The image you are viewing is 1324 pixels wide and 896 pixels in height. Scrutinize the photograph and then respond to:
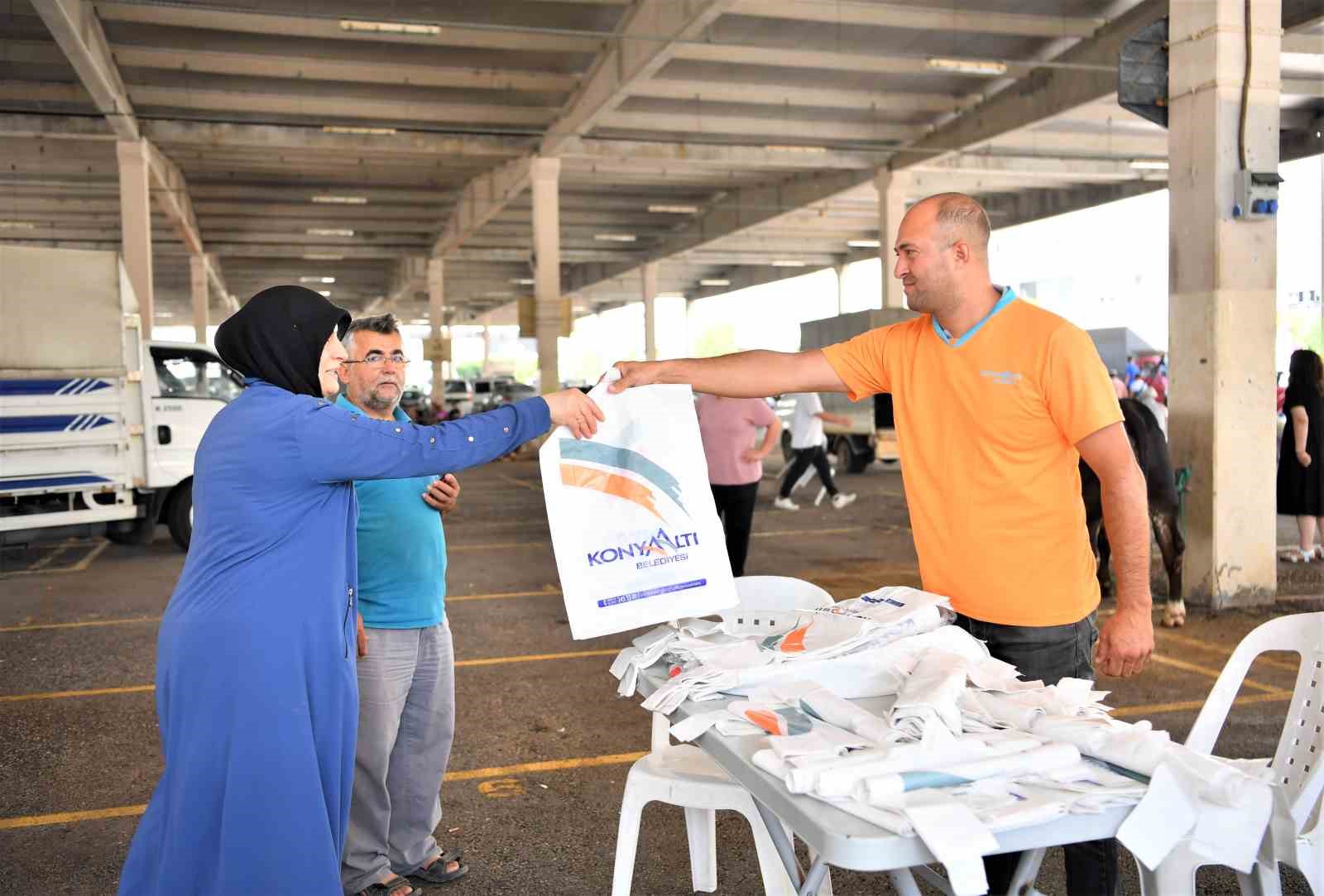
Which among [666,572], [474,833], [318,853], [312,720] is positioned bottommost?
[474,833]

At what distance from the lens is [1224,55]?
838cm

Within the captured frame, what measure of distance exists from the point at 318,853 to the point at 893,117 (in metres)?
21.3

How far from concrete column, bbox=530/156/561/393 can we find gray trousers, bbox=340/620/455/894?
18898 millimetres

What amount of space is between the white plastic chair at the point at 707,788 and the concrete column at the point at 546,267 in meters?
19.1

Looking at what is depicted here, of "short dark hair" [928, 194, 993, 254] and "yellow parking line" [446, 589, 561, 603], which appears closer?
"short dark hair" [928, 194, 993, 254]

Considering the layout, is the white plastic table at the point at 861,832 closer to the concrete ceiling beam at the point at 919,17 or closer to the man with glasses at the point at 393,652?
the man with glasses at the point at 393,652

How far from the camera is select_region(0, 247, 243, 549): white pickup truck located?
34.8 feet

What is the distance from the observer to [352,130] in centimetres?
2000

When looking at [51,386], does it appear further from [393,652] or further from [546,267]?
[546,267]

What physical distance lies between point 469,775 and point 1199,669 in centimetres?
427

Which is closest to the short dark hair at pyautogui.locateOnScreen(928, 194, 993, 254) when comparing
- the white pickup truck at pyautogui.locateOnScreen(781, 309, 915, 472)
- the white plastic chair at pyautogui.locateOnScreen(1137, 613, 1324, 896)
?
the white plastic chair at pyautogui.locateOnScreen(1137, 613, 1324, 896)

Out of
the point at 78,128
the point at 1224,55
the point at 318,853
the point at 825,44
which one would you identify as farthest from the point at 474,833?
the point at 78,128

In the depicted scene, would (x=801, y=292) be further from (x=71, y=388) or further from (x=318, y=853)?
(x=318, y=853)

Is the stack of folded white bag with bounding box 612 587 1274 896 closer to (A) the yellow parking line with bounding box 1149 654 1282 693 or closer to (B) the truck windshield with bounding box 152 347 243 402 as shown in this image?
(A) the yellow parking line with bounding box 1149 654 1282 693
